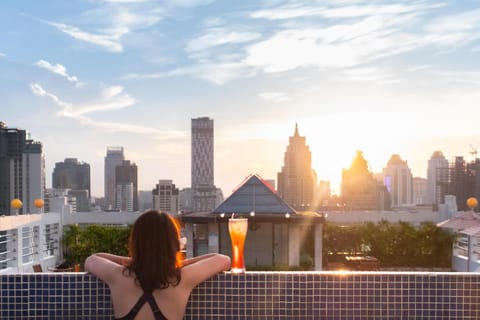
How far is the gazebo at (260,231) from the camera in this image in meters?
12.7

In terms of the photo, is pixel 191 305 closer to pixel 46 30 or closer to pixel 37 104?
pixel 46 30

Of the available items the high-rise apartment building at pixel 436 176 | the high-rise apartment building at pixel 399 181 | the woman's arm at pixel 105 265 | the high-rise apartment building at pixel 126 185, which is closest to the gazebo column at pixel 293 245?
the woman's arm at pixel 105 265

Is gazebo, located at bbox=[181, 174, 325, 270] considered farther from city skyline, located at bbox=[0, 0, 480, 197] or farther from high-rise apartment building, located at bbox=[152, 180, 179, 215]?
high-rise apartment building, located at bbox=[152, 180, 179, 215]

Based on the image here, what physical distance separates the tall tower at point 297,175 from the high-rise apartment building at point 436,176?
1577cm

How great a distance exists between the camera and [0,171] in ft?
248

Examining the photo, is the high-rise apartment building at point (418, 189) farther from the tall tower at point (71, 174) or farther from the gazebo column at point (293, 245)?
the gazebo column at point (293, 245)

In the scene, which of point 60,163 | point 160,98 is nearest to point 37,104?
point 160,98

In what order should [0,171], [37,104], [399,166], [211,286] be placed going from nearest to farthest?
1. [211,286]
2. [37,104]
3. [0,171]
4. [399,166]

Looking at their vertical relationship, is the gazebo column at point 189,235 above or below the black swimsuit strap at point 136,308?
below

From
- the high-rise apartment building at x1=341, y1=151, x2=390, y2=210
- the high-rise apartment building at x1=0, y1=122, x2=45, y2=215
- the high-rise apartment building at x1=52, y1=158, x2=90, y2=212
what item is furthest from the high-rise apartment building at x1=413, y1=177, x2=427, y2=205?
the high-rise apartment building at x1=0, y1=122, x2=45, y2=215

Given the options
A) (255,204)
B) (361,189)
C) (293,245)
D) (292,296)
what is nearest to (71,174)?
(361,189)

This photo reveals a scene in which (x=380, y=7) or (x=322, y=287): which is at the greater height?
(x=380, y=7)

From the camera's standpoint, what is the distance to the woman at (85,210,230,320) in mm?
2789

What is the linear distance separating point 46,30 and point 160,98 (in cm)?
672
